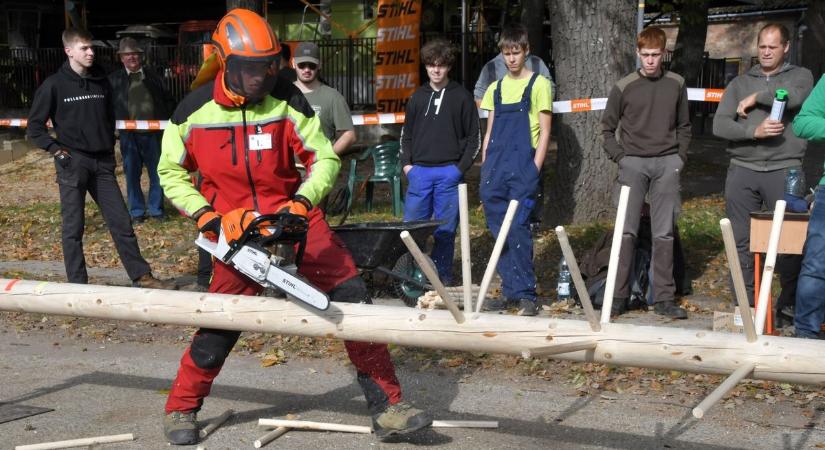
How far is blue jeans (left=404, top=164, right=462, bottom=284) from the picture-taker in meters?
8.09

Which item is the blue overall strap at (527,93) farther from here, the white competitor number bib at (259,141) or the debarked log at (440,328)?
the debarked log at (440,328)

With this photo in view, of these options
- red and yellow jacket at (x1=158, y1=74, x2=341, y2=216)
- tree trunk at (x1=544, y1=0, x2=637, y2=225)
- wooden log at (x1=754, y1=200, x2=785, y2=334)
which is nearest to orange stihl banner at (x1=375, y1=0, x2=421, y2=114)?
tree trunk at (x1=544, y1=0, x2=637, y2=225)

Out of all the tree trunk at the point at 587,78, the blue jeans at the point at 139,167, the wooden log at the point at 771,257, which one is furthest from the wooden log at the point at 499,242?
the blue jeans at the point at 139,167

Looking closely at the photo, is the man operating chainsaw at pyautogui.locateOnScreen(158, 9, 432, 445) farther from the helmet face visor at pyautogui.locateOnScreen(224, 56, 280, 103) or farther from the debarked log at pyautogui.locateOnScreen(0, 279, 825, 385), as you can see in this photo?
the debarked log at pyautogui.locateOnScreen(0, 279, 825, 385)

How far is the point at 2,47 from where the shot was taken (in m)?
22.5

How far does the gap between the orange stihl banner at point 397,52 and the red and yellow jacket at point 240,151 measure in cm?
984

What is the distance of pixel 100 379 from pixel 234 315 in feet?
7.15

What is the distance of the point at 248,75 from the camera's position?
4738 mm

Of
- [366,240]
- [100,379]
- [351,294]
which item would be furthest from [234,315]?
[366,240]

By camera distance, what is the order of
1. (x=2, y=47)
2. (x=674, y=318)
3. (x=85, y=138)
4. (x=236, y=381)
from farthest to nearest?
1. (x=2, y=47)
2. (x=85, y=138)
3. (x=674, y=318)
4. (x=236, y=381)

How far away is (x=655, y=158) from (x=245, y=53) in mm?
3739

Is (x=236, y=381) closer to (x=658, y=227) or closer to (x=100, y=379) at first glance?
(x=100, y=379)

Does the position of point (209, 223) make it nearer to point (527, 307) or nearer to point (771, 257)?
point (771, 257)

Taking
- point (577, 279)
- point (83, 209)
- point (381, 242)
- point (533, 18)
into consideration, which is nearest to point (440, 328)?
point (577, 279)
